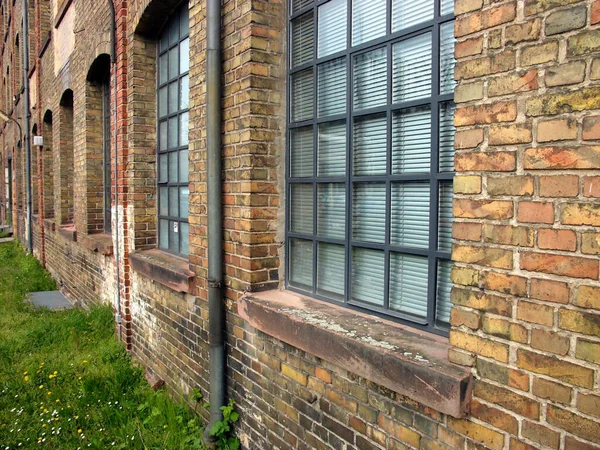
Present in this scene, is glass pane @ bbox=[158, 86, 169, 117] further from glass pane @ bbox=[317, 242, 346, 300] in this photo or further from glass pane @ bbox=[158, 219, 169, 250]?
glass pane @ bbox=[317, 242, 346, 300]

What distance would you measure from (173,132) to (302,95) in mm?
2142

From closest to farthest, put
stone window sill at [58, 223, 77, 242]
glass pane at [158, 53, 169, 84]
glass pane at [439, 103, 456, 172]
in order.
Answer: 1. glass pane at [439, 103, 456, 172]
2. glass pane at [158, 53, 169, 84]
3. stone window sill at [58, 223, 77, 242]

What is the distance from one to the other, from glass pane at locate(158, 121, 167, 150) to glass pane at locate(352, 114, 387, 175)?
288cm

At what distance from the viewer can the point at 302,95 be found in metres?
3.15

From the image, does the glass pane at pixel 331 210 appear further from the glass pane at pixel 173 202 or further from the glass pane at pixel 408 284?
the glass pane at pixel 173 202

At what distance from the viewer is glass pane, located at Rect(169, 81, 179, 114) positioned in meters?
4.80

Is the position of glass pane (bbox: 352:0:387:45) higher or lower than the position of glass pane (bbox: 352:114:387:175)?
higher

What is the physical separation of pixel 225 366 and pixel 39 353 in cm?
316

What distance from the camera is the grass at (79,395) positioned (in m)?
3.78

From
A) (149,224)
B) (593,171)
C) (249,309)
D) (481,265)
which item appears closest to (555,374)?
(481,265)

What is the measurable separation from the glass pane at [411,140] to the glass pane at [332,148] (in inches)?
16.4

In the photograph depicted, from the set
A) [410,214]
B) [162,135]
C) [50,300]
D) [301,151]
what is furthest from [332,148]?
[50,300]

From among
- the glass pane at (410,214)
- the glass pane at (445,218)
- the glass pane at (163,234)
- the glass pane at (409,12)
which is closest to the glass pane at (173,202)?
the glass pane at (163,234)

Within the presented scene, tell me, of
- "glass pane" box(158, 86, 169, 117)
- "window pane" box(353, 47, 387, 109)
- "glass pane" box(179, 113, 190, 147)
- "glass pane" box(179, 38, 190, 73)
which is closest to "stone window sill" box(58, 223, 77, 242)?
"glass pane" box(158, 86, 169, 117)
